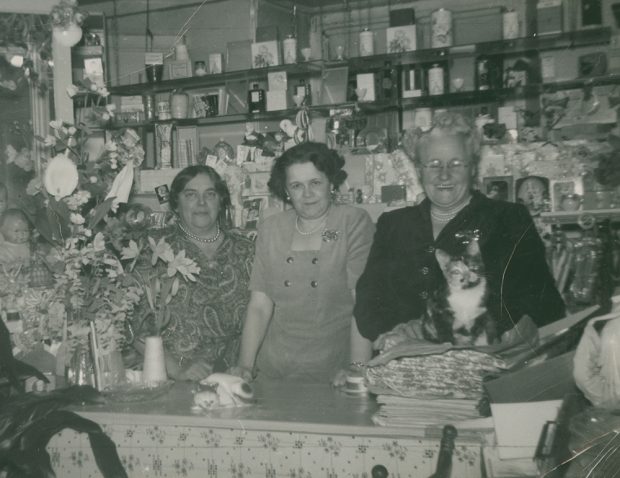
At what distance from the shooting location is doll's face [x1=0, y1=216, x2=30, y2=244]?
1.76 m

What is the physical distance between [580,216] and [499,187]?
1.74ft

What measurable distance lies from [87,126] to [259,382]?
0.81 metres

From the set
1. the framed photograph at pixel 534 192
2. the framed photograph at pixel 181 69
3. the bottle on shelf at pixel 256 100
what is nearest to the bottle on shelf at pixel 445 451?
the framed photograph at pixel 534 192

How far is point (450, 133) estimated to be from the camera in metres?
1.72

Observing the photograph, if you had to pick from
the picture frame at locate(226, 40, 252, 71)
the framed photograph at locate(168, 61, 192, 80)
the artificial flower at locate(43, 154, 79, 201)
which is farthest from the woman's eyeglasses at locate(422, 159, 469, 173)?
the framed photograph at locate(168, 61, 192, 80)

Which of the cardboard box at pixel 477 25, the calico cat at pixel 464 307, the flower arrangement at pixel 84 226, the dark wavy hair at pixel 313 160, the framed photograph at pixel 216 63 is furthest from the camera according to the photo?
the framed photograph at pixel 216 63

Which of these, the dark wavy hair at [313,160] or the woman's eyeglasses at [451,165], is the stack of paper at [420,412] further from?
the dark wavy hair at [313,160]

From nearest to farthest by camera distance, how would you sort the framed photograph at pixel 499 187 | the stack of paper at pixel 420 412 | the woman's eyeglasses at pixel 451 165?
the stack of paper at pixel 420 412, the woman's eyeglasses at pixel 451 165, the framed photograph at pixel 499 187

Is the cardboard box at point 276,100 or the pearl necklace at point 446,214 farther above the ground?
the cardboard box at point 276,100

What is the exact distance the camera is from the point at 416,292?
1.66 meters

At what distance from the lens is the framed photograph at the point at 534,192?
267 centimetres

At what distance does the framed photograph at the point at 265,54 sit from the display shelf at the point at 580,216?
6.31ft

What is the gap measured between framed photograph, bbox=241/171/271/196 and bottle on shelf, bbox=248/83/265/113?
0.60m

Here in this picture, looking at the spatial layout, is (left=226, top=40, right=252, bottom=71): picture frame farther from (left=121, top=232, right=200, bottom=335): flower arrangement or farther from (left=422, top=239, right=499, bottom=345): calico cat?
(left=422, top=239, right=499, bottom=345): calico cat
